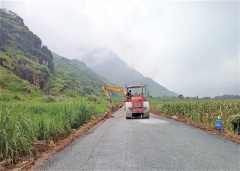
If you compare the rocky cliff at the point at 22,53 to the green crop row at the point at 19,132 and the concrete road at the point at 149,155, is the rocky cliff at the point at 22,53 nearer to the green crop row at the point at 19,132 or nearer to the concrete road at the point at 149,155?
the green crop row at the point at 19,132

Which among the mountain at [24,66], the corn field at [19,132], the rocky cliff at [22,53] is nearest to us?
the corn field at [19,132]

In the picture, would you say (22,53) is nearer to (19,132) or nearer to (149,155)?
(19,132)

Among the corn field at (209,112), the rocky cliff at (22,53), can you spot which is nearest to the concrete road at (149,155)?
the corn field at (209,112)

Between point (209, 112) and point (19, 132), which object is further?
point (209, 112)

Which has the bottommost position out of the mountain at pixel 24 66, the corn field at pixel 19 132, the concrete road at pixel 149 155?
the concrete road at pixel 149 155

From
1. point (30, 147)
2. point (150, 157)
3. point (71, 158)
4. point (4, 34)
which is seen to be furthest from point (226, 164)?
point (4, 34)

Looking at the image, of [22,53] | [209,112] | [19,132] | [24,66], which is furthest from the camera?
[22,53]

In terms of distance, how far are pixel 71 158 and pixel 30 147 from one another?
169 centimetres

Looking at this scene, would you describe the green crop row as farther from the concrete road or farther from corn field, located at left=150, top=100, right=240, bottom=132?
corn field, located at left=150, top=100, right=240, bottom=132

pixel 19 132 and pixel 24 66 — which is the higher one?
pixel 24 66

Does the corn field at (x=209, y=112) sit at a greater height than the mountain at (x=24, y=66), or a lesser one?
lesser

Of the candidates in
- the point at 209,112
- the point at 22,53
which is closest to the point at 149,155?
the point at 209,112

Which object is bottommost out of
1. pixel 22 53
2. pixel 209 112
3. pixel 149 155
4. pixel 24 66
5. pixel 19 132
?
pixel 149 155

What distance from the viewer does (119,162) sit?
798 cm
